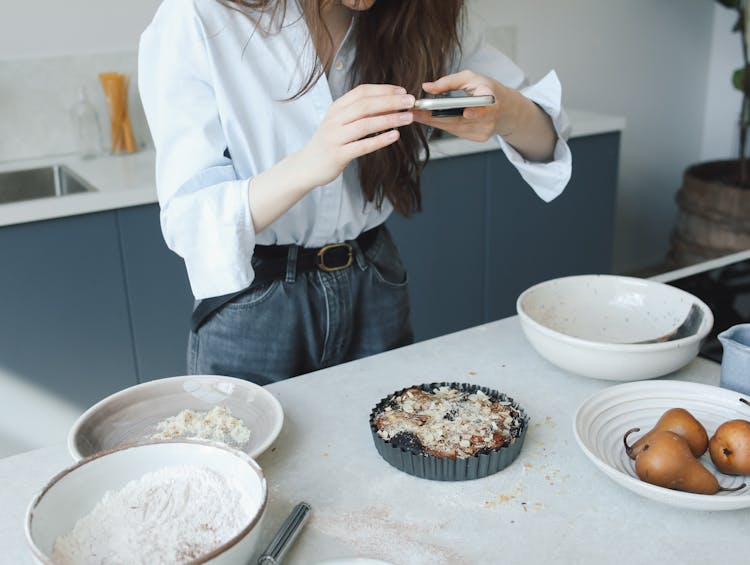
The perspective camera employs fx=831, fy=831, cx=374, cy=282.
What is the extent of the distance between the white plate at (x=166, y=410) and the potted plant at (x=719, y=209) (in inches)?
102

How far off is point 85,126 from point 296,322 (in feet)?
4.51

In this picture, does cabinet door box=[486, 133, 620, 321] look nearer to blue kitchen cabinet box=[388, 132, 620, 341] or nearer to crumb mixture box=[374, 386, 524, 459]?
blue kitchen cabinet box=[388, 132, 620, 341]

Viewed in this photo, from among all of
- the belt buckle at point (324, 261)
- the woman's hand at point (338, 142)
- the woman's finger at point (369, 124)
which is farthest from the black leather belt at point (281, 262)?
the woman's finger at point (369, 124)

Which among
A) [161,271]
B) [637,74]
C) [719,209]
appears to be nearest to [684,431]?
[161,271]

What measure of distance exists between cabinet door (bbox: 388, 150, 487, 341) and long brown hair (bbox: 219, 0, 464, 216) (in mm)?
1059

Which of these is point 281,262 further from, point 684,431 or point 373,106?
point 684,431

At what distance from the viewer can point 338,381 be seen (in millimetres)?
1188

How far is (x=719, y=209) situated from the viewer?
10.6 ft

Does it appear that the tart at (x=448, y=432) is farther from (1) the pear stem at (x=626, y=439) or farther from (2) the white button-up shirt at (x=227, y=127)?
(2) the white button-up shirt at (x=227, y=127)

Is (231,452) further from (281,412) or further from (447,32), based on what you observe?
(447,32)

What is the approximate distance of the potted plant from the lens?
3.18 metres

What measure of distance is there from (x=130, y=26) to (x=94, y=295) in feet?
2.97

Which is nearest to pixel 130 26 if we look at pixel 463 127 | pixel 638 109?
pixel 463 127

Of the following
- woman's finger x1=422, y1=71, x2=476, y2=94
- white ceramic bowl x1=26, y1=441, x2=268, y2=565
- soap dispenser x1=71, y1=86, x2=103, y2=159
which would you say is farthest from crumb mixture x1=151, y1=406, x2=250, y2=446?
soap dispenser x1=71, y1=86, x2=103, y2=159
